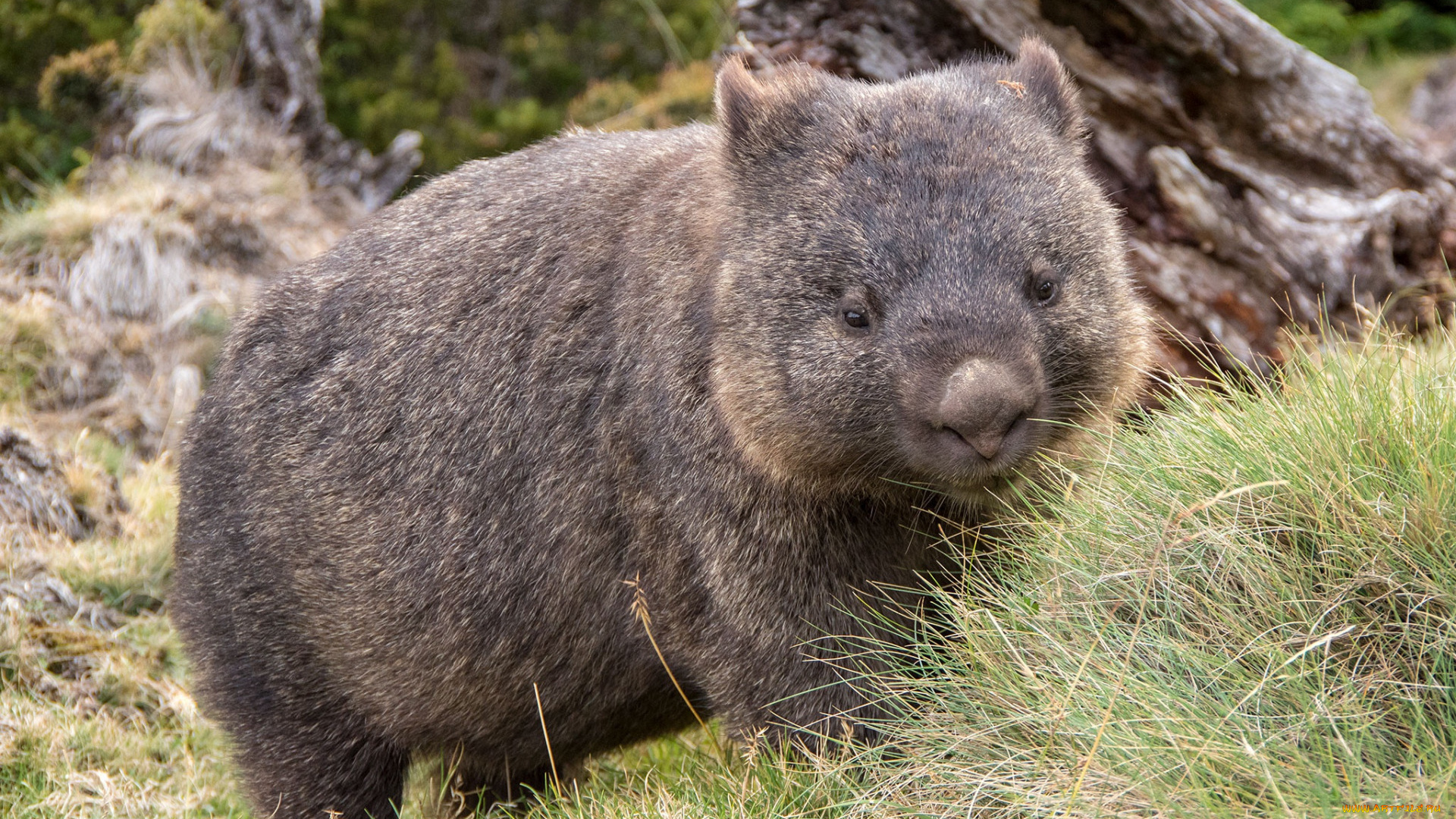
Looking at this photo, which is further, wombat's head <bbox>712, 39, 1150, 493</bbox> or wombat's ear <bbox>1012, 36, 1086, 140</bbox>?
wombat's ear <bbox>1012, 36, 1086, 140</bbox>

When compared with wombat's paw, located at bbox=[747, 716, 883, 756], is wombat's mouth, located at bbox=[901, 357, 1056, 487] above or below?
above

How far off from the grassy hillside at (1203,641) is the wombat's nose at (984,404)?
1.32ft

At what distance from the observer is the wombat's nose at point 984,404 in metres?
3.07

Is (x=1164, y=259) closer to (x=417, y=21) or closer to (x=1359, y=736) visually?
(x=1359, y=736)

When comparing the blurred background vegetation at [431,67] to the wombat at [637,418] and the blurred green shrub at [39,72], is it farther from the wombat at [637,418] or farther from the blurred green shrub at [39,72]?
the wombat at [637,418]

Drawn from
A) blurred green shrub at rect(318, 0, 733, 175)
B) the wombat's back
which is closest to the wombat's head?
the wombat's back

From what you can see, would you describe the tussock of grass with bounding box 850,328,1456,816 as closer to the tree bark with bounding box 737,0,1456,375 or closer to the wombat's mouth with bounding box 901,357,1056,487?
the wombat's mouth with bounding box 901,357,1056,487

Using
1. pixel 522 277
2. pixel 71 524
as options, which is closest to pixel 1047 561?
pixel 522 277

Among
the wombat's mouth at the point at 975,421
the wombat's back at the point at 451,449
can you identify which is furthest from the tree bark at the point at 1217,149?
the wombat's mouth at the point at 975,421

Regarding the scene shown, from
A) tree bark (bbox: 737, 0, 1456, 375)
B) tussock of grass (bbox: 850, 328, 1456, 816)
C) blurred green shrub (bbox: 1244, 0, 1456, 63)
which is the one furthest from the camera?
blurred green shrub (bbox: 1244, 0, 1456, 63)

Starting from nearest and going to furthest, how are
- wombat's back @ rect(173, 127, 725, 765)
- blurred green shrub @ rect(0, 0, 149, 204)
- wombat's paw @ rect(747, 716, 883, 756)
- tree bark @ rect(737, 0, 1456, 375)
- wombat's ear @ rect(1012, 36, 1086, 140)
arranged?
wombat's paw @ rect(747, 716, 883, 756) < wombat's ear @ rect(1012, 36, 1086, 140) < wombat's back @ rect(173, 127, 725, 765) < tree bark @ rect(737, 0, 1456, 375) < blurred green shrub @ rect(0, 0, 149, 204)

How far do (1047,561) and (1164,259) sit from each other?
2483 mm

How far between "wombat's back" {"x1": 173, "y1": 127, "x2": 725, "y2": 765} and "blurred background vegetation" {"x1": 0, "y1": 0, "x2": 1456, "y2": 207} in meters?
4.79

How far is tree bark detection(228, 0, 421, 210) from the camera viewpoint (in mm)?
9125
